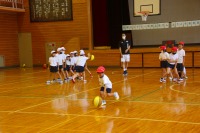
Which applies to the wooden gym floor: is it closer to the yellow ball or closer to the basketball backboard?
the yellow ball

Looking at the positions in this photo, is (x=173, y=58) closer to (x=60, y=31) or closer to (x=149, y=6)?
(x=149, y=6)

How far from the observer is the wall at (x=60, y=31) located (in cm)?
2355

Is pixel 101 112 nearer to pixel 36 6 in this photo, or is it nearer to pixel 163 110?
pixel 163 110

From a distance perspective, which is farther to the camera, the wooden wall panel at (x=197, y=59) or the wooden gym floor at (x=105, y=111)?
the wooden wall panel at (x=197, y=59)

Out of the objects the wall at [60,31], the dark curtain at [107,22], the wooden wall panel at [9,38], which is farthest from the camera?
the wooden wall panel at [9,38]

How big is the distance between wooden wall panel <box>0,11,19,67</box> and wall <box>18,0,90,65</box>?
1.97ft

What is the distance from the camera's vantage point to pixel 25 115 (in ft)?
26.7

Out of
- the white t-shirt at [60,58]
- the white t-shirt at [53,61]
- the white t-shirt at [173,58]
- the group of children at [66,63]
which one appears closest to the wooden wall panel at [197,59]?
the white t-shirt at [173,58]

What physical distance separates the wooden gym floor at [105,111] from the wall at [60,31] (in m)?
11.7

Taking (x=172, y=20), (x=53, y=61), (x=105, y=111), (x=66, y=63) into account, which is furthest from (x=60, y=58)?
(x=172, y=20)

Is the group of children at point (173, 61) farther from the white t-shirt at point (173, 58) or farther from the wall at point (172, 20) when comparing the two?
the wall at point (172, 20)

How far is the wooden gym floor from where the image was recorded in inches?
261

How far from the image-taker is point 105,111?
8234 millimetres

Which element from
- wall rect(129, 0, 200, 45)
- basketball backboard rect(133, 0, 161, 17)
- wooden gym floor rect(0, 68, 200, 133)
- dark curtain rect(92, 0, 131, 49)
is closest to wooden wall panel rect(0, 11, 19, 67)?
dark curtain rect(92, 0, 131, 49)
